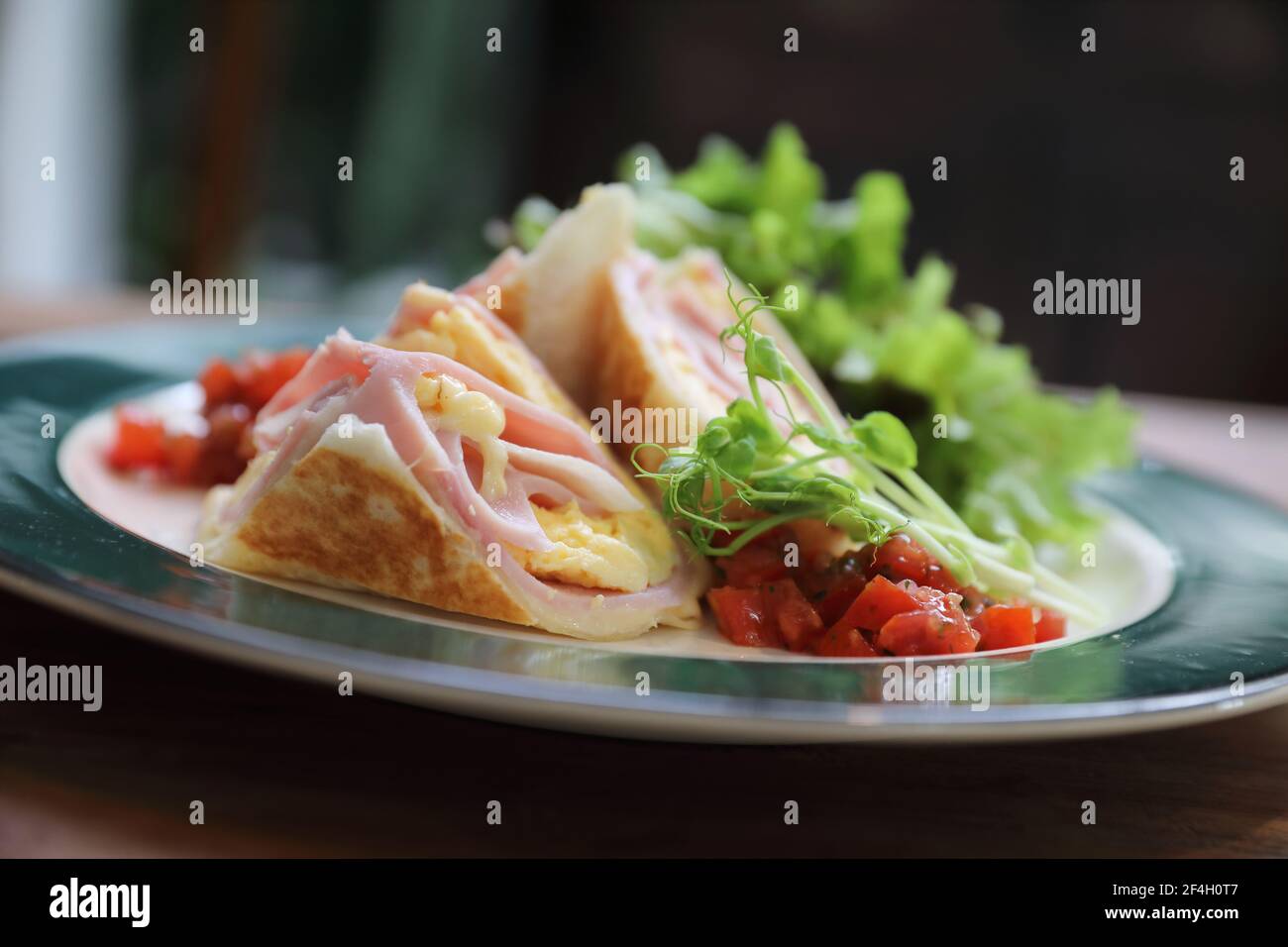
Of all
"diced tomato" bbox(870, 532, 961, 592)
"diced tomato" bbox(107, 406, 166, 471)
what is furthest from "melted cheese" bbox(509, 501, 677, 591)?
"diced tomato" bbox(107, 406, 166, 471)

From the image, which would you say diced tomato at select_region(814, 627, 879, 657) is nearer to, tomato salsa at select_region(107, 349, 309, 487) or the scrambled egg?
the scrambled egg

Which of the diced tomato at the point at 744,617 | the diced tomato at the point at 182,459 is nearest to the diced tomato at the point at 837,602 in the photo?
the diced tomato at the point at 744,617

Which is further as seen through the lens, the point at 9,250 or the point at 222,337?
the point at 9,250

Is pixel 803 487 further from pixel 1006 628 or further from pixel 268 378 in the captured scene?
pixel 268 378

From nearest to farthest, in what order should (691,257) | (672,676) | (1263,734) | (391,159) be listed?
(672,676) → (1263,734) → (691,257) → (391,159)

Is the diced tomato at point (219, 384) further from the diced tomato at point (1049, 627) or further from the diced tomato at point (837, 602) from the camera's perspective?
the diced tomato at point (1049, 627)

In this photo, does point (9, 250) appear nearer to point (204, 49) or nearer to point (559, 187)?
point (204, 49)
